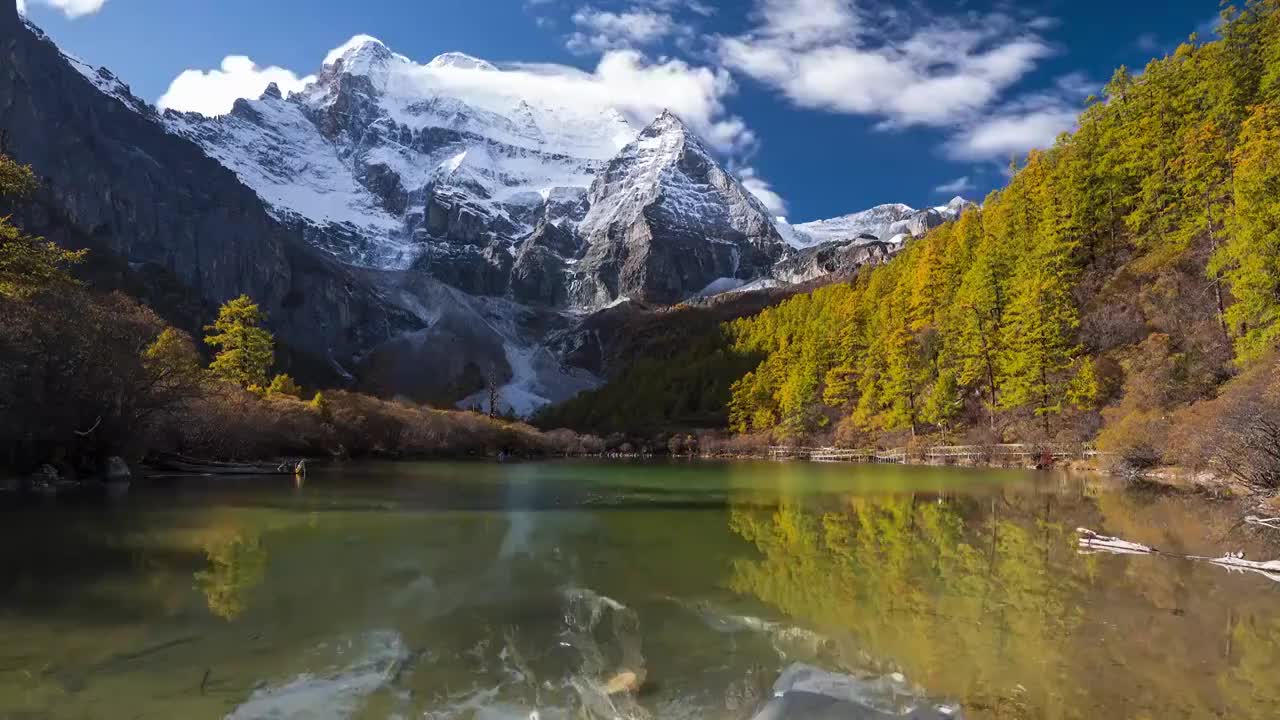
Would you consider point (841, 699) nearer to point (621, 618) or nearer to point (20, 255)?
point (621, 618)

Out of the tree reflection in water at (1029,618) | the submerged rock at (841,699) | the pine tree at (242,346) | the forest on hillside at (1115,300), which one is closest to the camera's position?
the submerged rock at (841,699)

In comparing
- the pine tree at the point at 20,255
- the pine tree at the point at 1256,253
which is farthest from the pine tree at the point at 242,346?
the pine tree at the point at 1256,253

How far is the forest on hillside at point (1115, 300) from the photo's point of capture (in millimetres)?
25422

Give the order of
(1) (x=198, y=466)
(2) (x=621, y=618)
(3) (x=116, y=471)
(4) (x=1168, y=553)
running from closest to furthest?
1. (2) (x=621, y=618)
2. (4) (x=1168, y=553)
3. (3) (x=116, y=471)
4. (1) (x=198, y=466)

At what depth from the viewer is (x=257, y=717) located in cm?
539

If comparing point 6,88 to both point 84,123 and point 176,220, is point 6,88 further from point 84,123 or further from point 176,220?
point 176,220

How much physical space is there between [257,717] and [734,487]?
2385 centimetres

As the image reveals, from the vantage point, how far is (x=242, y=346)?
4788 centimetres

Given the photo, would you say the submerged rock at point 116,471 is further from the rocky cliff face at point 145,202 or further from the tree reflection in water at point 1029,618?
the rocky cliff face at point 145,202

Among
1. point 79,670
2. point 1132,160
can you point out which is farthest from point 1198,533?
point 1132,160

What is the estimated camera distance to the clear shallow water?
19.0 feet

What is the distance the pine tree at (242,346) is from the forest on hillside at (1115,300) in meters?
42.5

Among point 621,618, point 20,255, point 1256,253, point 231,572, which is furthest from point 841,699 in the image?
→ point 1256,253

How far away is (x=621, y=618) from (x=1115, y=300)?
39.7 metres
